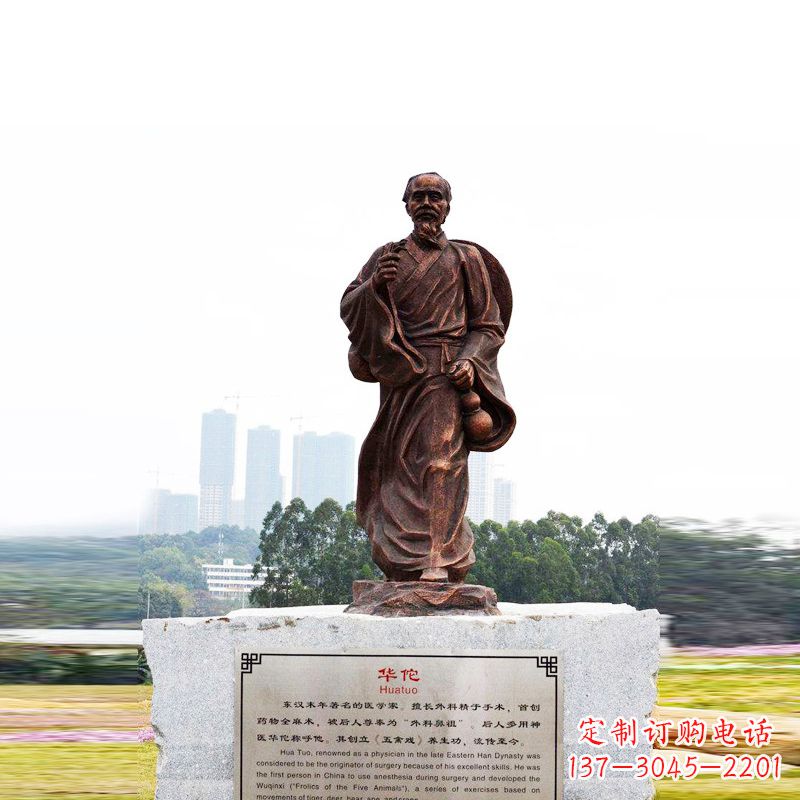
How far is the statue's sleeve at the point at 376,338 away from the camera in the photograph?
20.3 ft

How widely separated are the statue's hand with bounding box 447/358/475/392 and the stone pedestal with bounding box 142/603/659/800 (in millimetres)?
1274

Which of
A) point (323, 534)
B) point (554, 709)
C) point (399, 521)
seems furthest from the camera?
point (323, 534)

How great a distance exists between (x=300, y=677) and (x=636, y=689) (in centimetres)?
169

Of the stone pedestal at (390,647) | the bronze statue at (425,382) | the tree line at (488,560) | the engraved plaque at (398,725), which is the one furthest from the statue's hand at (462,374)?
the tree line at (488,560)

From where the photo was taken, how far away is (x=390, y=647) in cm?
572

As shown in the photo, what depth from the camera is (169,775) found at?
575cm

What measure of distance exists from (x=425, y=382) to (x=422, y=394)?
0.07 m

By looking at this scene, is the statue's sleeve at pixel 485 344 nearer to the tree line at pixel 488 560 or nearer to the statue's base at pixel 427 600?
the statue's base at pixel 427 600

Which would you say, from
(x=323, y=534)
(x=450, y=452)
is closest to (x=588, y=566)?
(x=323, y=534)

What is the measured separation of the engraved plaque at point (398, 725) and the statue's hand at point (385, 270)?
1982 mm

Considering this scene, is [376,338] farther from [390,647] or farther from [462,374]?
[390,647]

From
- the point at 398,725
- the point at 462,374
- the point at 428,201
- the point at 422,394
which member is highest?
the point at 428,201

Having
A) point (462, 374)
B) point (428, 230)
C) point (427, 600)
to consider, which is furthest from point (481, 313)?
point (427, 600)

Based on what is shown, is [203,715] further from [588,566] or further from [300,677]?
[588,566]
